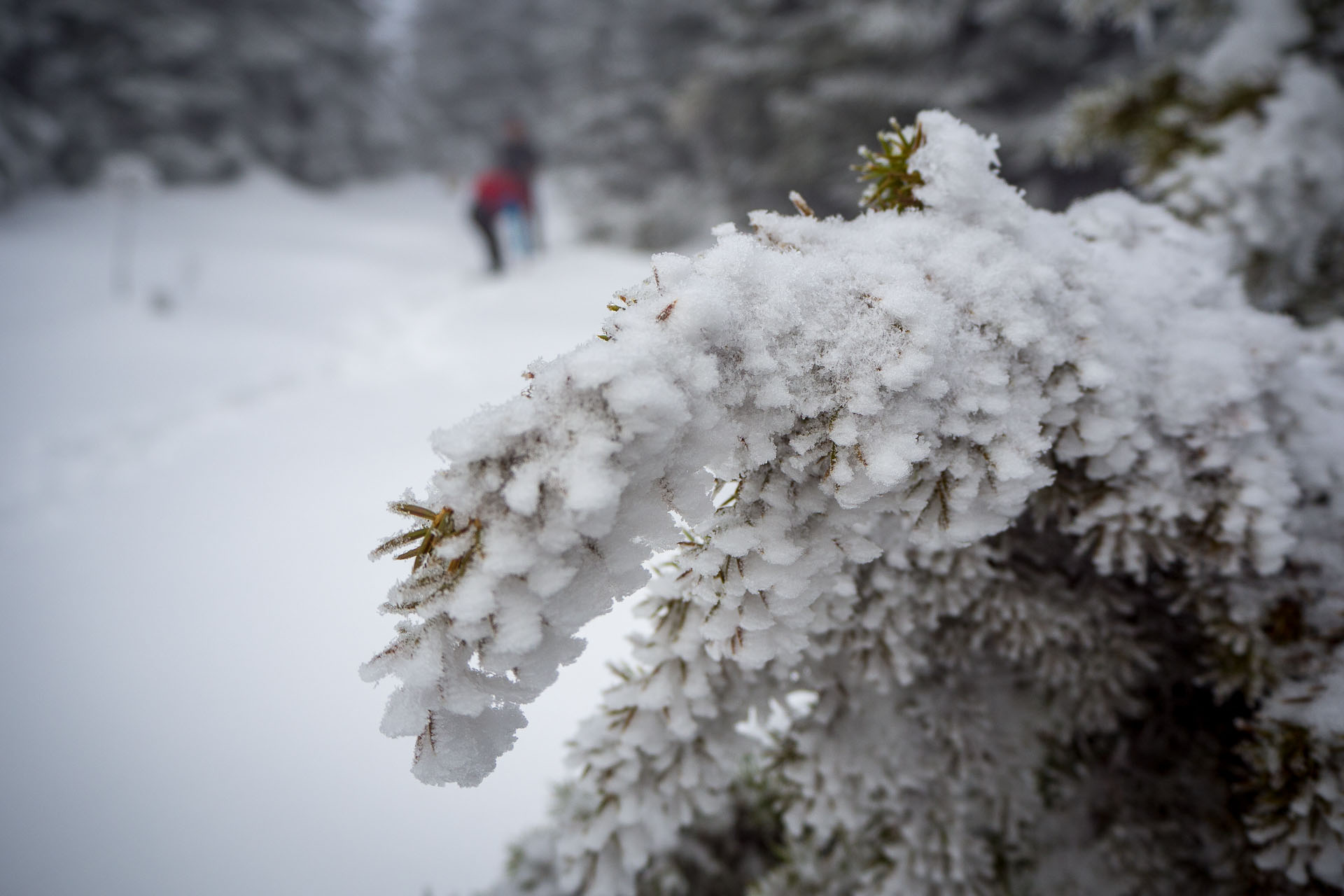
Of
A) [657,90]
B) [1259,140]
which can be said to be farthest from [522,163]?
[1259,140]

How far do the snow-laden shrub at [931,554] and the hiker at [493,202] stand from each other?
905cm

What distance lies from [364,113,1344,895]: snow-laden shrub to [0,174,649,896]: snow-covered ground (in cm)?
65

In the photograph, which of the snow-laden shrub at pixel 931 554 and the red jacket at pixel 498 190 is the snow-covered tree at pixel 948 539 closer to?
the snow-laden shrub at pixel 931 554

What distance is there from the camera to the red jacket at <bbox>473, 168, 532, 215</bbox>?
9406mm

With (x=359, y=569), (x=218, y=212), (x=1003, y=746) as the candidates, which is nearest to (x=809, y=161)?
(x=359, y=569)

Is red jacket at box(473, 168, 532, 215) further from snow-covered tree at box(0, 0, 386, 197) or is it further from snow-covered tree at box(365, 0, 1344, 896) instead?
snow-covered tree at box(365, 0, 1344, 896)

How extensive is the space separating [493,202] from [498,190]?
0.63 feet

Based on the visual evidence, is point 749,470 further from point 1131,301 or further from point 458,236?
point 458,236

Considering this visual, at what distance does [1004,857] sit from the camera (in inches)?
67.1

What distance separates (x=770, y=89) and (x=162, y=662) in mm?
11406

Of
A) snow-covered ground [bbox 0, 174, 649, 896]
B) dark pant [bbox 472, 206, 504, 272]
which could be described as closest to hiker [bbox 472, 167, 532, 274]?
dark pant [bbox 472, 206, 504, 272]

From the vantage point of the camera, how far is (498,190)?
9.49m

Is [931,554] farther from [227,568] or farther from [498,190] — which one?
[498,190]

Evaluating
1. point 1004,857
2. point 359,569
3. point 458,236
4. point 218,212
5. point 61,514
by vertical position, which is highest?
point 218,212
